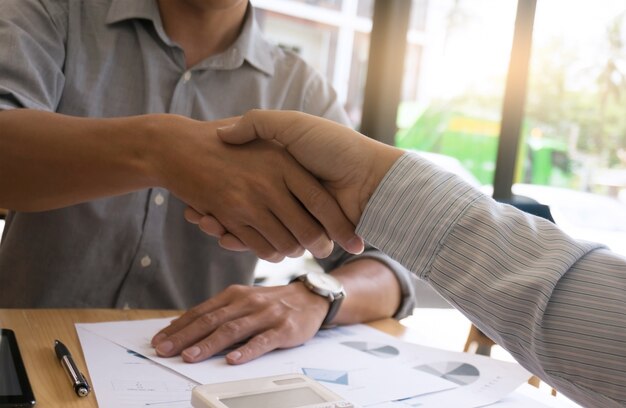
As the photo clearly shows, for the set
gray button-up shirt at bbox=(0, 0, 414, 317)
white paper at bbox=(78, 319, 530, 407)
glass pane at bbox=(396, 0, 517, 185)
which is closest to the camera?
white paper at bbox=(78, 319, 530, 407)

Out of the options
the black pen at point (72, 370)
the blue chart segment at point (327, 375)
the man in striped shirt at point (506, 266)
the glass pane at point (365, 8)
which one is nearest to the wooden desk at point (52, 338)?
the black pen at point (72, 370)

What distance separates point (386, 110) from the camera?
11.0 feet

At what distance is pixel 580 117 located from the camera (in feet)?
9.71

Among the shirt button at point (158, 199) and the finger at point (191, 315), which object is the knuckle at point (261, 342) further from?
the shirt button at point (158, 199)

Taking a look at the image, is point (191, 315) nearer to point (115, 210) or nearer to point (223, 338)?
point (223, 338)

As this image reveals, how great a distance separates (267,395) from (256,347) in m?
0.20

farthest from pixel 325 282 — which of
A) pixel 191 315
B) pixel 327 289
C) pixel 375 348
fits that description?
pixel 191 315

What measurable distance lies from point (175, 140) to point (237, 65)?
48cm

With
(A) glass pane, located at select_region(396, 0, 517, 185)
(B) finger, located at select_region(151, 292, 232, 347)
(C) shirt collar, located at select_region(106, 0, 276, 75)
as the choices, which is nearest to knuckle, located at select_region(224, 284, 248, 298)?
(B) finger, located at select_region(151, 292, 232, 347)

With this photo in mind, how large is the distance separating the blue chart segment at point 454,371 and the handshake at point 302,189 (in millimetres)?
196

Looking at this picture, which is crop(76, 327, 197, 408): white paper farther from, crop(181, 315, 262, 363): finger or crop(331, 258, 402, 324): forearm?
crop(331, 258, 402, 324): forearm

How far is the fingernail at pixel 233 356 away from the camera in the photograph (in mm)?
863

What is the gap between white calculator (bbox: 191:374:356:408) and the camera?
666mm

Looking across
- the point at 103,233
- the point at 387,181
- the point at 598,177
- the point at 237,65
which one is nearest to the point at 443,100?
the point at 598,177
